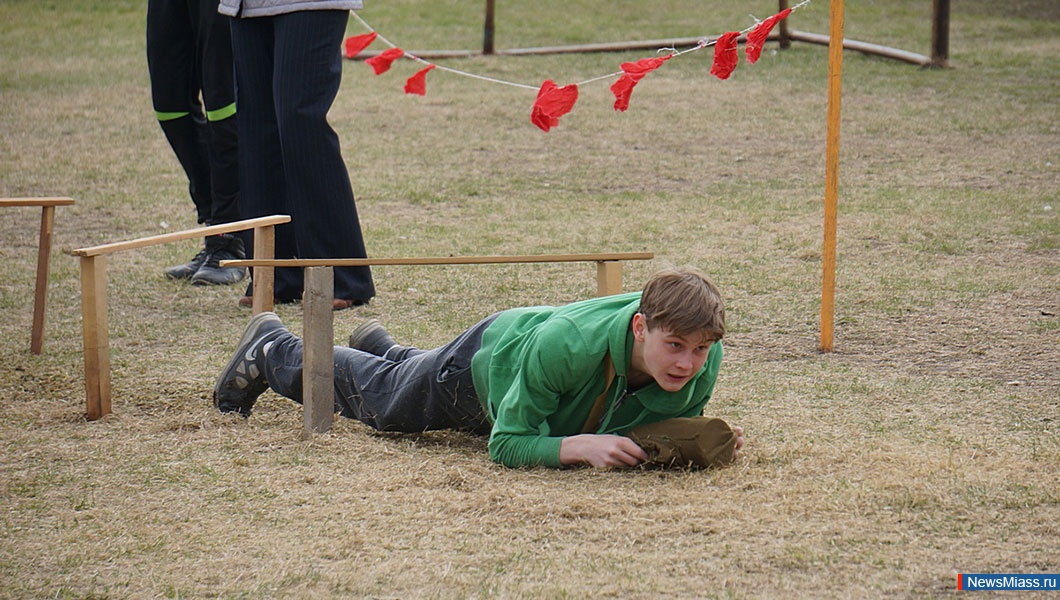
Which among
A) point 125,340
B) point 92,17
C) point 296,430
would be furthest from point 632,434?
point 92,17

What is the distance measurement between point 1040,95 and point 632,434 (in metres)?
7.33

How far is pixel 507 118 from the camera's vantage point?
9258mm

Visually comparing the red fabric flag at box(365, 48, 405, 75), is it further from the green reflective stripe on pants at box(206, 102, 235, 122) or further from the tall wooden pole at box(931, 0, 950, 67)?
the tall wooden pole at box(931, 0, 950, 67)

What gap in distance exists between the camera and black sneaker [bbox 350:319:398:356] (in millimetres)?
3729

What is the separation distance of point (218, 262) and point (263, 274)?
Answer: 1.44m

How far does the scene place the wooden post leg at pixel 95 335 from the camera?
11.4ft

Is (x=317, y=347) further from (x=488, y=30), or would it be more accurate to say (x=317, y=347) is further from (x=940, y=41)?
(x=488, y=30)

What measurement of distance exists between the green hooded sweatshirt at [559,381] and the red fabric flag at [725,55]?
1.26 m

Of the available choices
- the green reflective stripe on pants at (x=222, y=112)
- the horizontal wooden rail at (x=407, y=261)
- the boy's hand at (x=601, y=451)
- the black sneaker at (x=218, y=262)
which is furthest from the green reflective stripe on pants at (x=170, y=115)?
the boy's hand at (x=601, y=451)

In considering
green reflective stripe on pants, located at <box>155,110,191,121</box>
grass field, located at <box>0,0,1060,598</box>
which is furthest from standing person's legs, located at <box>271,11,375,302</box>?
green reflective stripe on pants, located at <box>155,110,191,121</box>

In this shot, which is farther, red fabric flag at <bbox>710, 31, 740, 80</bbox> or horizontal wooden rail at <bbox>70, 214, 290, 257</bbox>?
red fabric flag at <bbox>710, 31, 740, 80</bbox>

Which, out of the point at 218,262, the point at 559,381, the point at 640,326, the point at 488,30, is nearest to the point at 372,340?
the point at 559,381

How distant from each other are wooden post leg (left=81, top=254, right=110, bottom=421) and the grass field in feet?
0.23

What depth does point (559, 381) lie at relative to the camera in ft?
9.77
